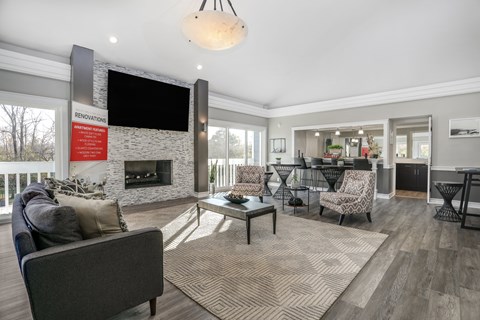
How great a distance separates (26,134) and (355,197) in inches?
255

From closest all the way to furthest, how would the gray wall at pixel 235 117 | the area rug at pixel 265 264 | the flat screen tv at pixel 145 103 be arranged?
the area rug at pixel 265 264
the flat screen tv at pixel 145 103
the gray wall at pixel 235 117

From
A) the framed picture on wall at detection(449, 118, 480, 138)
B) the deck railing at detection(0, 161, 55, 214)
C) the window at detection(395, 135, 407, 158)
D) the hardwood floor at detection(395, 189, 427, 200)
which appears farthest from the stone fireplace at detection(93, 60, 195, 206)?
the window at detection(395, 135, 407, 158)

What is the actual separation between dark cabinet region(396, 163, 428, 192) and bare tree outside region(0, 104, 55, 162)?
952cm

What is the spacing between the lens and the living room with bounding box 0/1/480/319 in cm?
249

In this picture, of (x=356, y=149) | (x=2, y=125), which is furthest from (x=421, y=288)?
(x=356, y=149)

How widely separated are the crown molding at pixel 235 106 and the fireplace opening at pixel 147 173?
7.29 feet

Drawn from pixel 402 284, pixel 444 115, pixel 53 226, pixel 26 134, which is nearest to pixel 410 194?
pixel 444 115

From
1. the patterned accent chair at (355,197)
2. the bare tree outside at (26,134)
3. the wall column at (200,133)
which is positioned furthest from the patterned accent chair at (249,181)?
the bare tree outside at (26,134)

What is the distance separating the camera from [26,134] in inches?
193

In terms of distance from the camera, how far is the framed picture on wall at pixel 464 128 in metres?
5.46

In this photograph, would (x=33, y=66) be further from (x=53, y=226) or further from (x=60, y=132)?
(x=53, y=226)

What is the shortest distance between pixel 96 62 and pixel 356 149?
9637 mm

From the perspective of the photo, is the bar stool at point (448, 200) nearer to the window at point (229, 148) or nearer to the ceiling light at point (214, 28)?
the ceiling light at point (214, 28)

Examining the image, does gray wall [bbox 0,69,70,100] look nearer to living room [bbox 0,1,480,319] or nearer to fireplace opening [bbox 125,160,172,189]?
living room [bbox 0,1,480,319]
